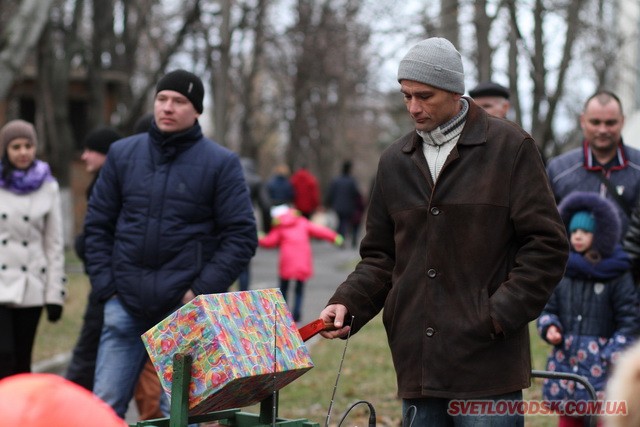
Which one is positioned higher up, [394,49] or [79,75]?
[394,49]

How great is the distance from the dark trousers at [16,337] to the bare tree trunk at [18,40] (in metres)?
6.86

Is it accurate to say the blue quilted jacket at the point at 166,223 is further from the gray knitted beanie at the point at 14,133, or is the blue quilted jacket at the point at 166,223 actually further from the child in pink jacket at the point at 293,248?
the child in pink jacket at the point at 293,248

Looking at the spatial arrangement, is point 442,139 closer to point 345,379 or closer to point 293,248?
point 345,379

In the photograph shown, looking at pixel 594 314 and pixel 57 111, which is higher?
pixel 594 314

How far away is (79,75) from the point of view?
33.6 metres

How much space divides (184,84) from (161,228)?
2.50 feet

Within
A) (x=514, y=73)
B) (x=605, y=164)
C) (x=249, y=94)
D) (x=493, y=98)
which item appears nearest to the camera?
(x=605, y=164)

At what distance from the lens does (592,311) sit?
6.64 meters

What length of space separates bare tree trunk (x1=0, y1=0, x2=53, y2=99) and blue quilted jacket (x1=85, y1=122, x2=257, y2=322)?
27.5 feet

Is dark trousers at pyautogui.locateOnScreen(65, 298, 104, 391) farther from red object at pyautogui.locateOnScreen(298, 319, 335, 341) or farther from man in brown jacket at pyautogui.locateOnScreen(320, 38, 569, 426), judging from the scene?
man in brown jacket at pyautogui.locateOnScreen(320, 38, 569, 426)

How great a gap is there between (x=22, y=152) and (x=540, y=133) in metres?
9.78

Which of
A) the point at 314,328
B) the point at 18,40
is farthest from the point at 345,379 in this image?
the point at 314,328

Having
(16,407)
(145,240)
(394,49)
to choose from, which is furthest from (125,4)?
(16,407)

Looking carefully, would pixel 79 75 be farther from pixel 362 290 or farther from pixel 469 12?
pixel 362 290
